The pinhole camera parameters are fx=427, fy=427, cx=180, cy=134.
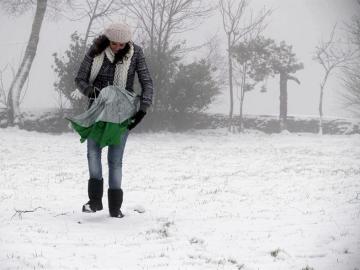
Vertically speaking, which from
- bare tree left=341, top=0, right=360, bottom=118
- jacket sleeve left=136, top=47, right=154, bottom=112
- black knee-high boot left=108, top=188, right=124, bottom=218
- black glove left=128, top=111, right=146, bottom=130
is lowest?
black knee-high boot left=108, top=188, right=124, bottom=218

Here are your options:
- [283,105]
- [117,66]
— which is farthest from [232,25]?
[117,66]

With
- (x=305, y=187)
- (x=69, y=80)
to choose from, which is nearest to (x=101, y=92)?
(x=305, y=187)

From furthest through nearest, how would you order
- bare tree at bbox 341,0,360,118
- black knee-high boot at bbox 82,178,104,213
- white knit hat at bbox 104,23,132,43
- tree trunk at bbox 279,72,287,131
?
tree trunk at bbox 279,72,287,131 < bare tree at bbox 341,0,360,118 < black knee-high boot at bbox 82,178,104,213 < white knit hat at bbox 104,23,132,43

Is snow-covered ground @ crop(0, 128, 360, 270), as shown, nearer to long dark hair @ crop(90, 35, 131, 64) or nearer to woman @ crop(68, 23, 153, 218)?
woman @ crop(68, 23, 153, 218)

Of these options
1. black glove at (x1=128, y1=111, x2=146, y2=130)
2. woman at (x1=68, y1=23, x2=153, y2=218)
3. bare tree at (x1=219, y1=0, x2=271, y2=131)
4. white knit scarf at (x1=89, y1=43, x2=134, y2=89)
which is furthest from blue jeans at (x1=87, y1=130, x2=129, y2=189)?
bare tree at (x1=219, y1=0, x2=271, y2=131)

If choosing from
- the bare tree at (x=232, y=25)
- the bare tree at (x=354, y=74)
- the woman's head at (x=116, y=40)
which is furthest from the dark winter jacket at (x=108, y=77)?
the bare tree at (x=232, y=25)

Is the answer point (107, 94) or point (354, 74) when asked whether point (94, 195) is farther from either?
point (354, 74)

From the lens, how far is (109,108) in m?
4.34

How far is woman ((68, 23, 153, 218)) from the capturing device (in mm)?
4391

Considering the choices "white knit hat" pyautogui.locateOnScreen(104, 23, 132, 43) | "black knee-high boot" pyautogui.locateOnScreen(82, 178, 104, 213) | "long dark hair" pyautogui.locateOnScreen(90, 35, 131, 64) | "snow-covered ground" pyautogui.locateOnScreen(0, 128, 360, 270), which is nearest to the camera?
"snow-covered ground" pyautogui.locateOnScreen(0, 128, 360, 270)

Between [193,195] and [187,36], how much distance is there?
5468 cm

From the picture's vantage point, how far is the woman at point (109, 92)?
4.39 m

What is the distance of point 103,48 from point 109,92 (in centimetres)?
48

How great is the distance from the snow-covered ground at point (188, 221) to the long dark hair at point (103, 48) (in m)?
1.74
